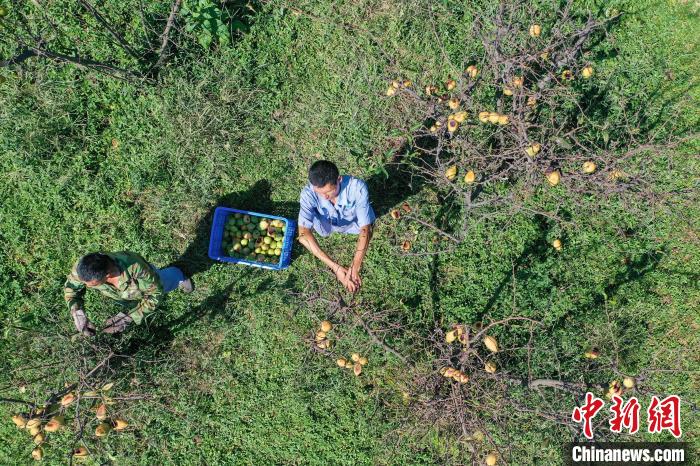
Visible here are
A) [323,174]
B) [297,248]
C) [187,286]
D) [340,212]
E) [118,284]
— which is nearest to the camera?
[323,174]

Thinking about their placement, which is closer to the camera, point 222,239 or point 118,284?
point 118,284

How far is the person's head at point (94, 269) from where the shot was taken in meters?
3.59

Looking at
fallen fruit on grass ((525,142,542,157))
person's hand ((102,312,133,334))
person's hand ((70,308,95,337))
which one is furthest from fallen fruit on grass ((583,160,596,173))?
person's hand ((70,308,95,337))

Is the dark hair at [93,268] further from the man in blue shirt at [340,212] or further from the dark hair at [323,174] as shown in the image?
the dark hair at [323,174]

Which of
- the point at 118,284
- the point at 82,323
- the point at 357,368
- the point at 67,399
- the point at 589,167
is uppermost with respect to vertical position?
the point at 589,167

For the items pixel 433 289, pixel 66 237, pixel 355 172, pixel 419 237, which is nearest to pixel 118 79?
pixel 66 237

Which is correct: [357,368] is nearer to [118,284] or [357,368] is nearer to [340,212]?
[340,212]

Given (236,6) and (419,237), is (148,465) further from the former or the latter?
(236,6)

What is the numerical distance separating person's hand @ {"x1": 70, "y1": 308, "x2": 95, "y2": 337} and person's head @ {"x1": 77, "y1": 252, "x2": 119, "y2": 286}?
2.62 feet

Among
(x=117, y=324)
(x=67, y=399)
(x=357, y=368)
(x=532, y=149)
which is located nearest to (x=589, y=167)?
(x=532, y=149)

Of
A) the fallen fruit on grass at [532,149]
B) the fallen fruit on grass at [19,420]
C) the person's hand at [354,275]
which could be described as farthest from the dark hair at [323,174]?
the fallen fruit on grass at [19,420]

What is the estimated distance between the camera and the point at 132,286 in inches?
158

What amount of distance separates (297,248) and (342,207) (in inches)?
42.9

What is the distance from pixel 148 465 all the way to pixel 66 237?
2.32 metres
